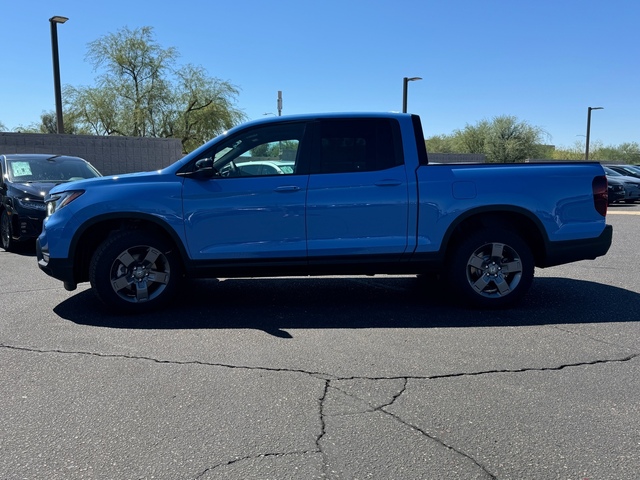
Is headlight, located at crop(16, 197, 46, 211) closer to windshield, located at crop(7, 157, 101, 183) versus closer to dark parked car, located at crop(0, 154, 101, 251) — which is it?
dark parked car, located at crop(0, 154, 101, 251)

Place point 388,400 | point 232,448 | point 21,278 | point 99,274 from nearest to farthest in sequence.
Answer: point 232,448 < point 388,400 < point 99,274 < point 21,278

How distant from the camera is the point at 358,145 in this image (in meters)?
5.70

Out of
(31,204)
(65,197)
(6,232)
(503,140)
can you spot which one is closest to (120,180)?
(65,197)

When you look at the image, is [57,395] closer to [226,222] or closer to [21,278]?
[226,222]

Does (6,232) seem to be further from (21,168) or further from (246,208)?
(246,208)

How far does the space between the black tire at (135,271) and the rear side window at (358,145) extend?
5.89 ft

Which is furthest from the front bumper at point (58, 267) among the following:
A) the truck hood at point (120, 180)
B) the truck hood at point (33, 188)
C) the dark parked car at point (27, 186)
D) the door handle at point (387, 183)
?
the truck hood at point (33, 188)

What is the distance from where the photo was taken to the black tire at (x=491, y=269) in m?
5.69

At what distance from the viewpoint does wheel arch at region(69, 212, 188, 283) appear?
5.49 m

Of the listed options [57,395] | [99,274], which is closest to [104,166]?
[99,274]

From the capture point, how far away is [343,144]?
5.69 metres

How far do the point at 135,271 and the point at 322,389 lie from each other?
2.69 metres

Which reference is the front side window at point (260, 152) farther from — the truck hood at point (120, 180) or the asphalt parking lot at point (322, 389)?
the asphalt parking lot at point (322, 389)

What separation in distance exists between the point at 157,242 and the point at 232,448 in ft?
9.88
